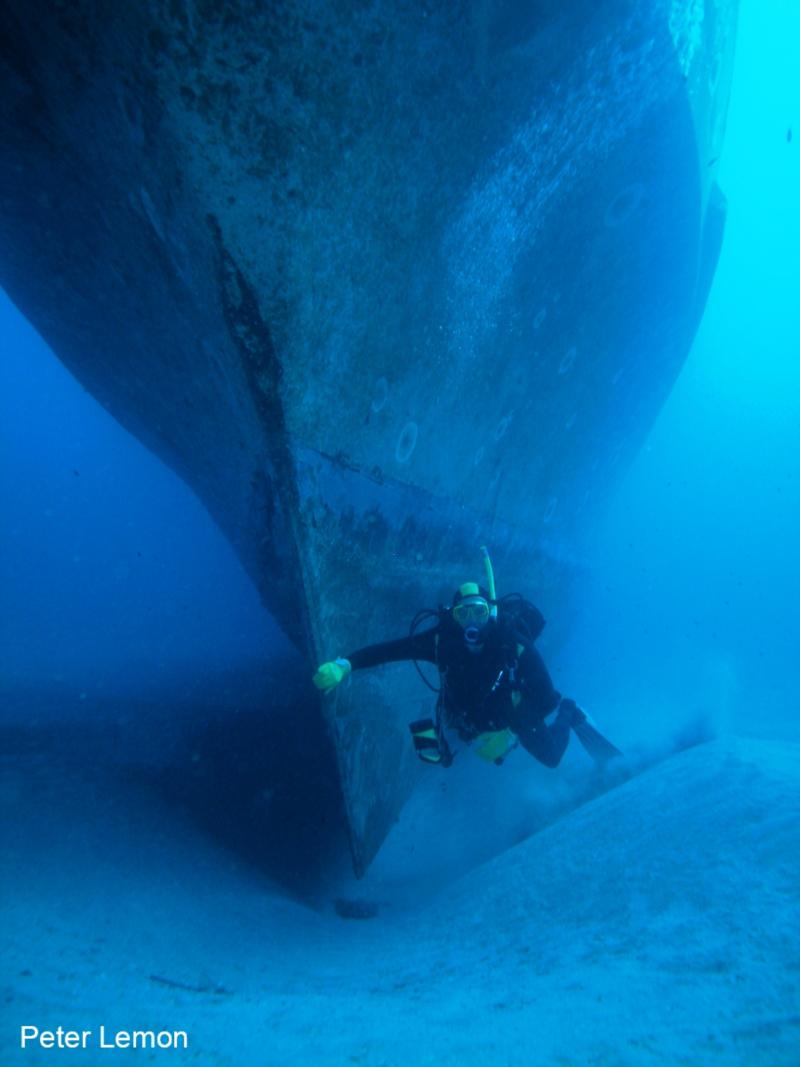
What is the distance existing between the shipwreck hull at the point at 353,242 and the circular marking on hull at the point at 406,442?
0.11 feet

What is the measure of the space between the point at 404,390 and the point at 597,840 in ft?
10.9

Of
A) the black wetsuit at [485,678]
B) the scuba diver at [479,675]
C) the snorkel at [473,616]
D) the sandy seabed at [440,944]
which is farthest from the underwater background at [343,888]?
the snorkel at [473,616]

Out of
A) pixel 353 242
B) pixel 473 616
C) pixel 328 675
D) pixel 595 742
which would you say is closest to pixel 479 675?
pixel 473 616

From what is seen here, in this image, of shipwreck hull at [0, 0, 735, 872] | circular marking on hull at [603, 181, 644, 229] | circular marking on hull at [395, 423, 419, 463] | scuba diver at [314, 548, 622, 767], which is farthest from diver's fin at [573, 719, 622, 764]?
circular marking on hull at [603, 181, 644, 229]

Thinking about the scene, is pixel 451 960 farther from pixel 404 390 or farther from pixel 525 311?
pixel 525 311

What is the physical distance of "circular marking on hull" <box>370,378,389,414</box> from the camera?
3604 millimetres

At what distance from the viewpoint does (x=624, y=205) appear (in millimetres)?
5113

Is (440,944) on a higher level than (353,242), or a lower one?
lower

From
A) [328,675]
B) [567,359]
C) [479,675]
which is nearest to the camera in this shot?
[328,675]

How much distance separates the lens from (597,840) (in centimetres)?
384

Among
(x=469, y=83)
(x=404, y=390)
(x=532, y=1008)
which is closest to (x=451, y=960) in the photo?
(x=532, y=1008)

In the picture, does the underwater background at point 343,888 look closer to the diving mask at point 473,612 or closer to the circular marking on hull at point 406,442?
the diving mask at point 473,612

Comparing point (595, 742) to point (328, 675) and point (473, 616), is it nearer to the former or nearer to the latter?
point (473, 616)

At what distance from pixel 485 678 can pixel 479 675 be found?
5cm
